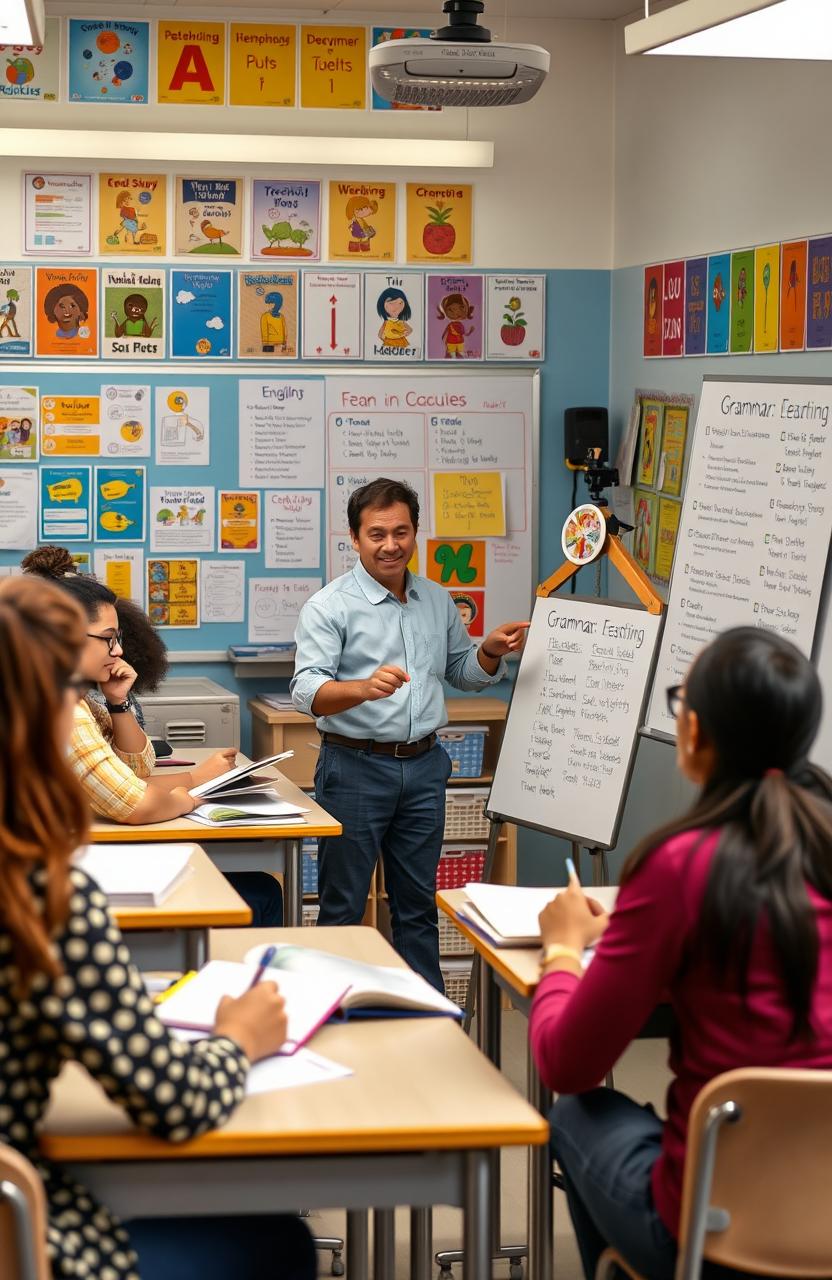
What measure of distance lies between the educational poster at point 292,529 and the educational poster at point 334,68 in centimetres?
134

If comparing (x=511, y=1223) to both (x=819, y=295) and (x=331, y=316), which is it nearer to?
(x=819, y=295)

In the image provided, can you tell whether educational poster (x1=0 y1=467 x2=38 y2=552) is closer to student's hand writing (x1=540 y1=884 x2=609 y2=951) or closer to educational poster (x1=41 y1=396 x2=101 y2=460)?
educational poster (x1=41 y1=396 x2=101 y2=460)

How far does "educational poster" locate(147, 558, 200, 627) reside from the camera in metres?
5.29

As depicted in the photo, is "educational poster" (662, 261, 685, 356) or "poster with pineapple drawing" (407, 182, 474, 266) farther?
"poster with pineapple drawing" (407, 182, 474, 266)

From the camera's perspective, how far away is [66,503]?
521 cm

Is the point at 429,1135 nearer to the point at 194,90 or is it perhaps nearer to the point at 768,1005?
the point at 768,1005

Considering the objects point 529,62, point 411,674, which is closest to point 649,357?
point 411,674

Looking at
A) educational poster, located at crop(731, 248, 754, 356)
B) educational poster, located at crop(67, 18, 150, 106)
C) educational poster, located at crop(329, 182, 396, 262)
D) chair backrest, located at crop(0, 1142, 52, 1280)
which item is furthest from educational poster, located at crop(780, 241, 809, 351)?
chair backrest, located at crop(0, 1142, 52, 1280)

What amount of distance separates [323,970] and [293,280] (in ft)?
11.6

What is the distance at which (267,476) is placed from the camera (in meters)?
5.32

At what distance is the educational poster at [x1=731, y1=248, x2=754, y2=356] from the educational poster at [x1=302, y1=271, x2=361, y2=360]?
4.61ft

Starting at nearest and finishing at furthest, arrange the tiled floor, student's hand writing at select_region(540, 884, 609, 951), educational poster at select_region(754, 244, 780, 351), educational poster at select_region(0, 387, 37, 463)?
student's hand writing at select_region(540, 884, 609, 951) < the tiled floor < educational poster at select_region(754, 244, 780, 351) < educational poster at select_region(0, 387, 37, 463)

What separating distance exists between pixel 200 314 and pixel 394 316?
675mm

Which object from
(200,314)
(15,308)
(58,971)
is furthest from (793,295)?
(58,971)
